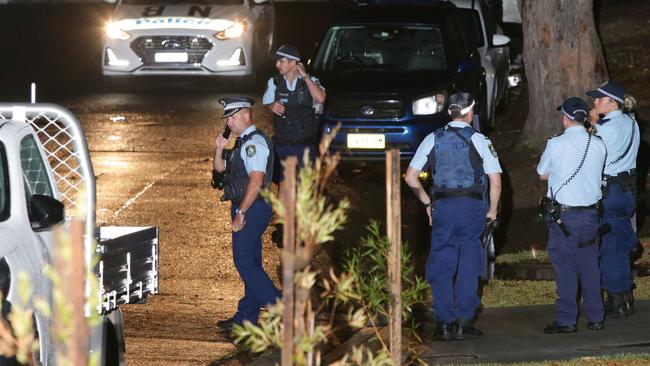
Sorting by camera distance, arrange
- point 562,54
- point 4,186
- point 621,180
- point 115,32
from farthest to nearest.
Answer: point 115,32 < point 562,54 < point 621,180 < point 4,186

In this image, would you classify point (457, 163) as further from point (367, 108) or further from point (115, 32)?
point (115, 32)

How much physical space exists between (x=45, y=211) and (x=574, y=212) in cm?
388

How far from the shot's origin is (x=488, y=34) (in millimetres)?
18469

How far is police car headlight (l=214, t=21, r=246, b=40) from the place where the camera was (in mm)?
20453

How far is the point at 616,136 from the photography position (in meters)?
10.1

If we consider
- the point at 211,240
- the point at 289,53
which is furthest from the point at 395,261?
the point at 211,240

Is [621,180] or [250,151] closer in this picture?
[250,151]

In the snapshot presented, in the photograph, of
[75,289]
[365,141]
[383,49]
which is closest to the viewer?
[75,289]

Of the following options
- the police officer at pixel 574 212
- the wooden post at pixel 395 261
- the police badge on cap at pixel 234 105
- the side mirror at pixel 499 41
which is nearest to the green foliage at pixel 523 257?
the police officer at pixel 574 212

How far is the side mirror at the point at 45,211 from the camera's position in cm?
675

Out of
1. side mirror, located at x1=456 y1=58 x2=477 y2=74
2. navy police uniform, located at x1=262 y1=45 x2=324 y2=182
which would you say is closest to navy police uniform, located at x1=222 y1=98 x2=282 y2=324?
navy police uniform, located at x1=262 y1=45 x2=324 y2=182

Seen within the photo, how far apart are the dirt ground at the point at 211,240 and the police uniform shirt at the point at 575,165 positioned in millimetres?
2283

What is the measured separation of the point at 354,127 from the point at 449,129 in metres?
6.01

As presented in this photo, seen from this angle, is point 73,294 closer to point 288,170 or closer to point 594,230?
point 288,170
